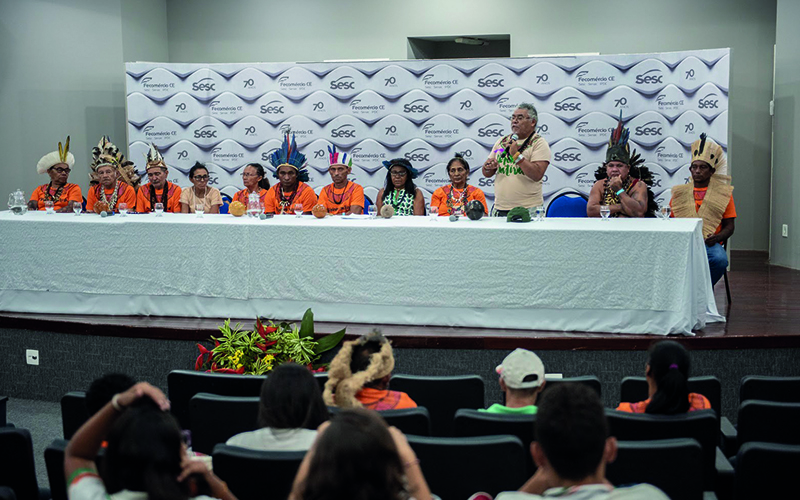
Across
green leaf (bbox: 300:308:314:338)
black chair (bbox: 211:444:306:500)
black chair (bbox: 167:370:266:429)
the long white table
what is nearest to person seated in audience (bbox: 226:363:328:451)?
black chair (bbox: 211:444:306:500)

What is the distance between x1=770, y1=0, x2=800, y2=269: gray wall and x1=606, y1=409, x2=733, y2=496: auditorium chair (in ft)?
17.4

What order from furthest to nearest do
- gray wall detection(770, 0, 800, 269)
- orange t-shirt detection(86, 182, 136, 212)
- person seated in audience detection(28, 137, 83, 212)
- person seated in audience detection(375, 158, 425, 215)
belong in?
gray wall detection(770, 0, 800, 269)
person seated in audience detection(28, 137, 83, 212)
orange t-shirt detection(86, 182, 136, 212)
person seated in audience detection(375, 158, 425, 215)

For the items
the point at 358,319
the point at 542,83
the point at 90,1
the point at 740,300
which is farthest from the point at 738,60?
the point at 90,1

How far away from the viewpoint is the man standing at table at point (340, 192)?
18.1 ft

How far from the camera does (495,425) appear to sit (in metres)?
2.16

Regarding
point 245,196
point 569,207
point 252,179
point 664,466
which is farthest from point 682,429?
point 252,179

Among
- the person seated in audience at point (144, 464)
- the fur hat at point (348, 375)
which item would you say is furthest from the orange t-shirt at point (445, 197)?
the person seated in audience at point (144, 464)

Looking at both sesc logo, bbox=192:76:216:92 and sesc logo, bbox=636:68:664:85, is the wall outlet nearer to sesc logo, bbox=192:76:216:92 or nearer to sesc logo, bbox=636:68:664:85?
sesc logo, bbox=192:76:216:92

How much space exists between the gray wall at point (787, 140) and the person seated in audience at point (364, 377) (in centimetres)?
557

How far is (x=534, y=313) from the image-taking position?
13.4 feet

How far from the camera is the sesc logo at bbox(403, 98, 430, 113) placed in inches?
297

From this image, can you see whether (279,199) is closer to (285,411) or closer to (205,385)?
(205,385)

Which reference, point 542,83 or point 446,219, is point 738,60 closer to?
point 542,83

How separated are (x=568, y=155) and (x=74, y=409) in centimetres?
558
